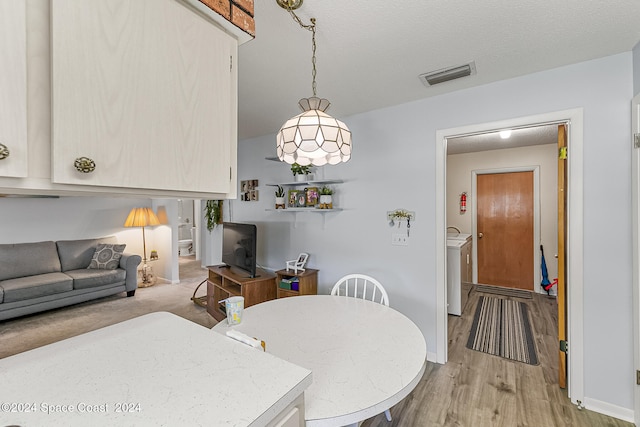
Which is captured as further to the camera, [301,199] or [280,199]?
[280,199]

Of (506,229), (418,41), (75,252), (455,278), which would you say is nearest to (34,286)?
(75,252)

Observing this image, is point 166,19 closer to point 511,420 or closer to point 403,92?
point 403,92

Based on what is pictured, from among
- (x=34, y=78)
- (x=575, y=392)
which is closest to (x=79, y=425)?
(x=34, y=78)

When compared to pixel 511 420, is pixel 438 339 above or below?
above

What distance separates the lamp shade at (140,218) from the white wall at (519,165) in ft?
17.3

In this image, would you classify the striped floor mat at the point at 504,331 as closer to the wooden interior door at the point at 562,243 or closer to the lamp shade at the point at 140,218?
the wooden interior door at the point at 562,243

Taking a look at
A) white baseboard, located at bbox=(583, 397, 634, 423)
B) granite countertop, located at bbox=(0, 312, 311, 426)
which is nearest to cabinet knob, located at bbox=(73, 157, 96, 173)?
granite countertop, located at bbox=(0, 312, 311, 426)

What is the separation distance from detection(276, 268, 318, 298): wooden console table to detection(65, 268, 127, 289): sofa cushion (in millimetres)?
2719

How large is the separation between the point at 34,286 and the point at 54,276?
335 mm

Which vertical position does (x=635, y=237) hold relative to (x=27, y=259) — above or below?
above

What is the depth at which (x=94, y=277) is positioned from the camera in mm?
4020

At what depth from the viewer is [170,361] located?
78 centimetres

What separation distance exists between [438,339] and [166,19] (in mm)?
2823

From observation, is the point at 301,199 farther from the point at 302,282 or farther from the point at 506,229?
the point at 506,229
